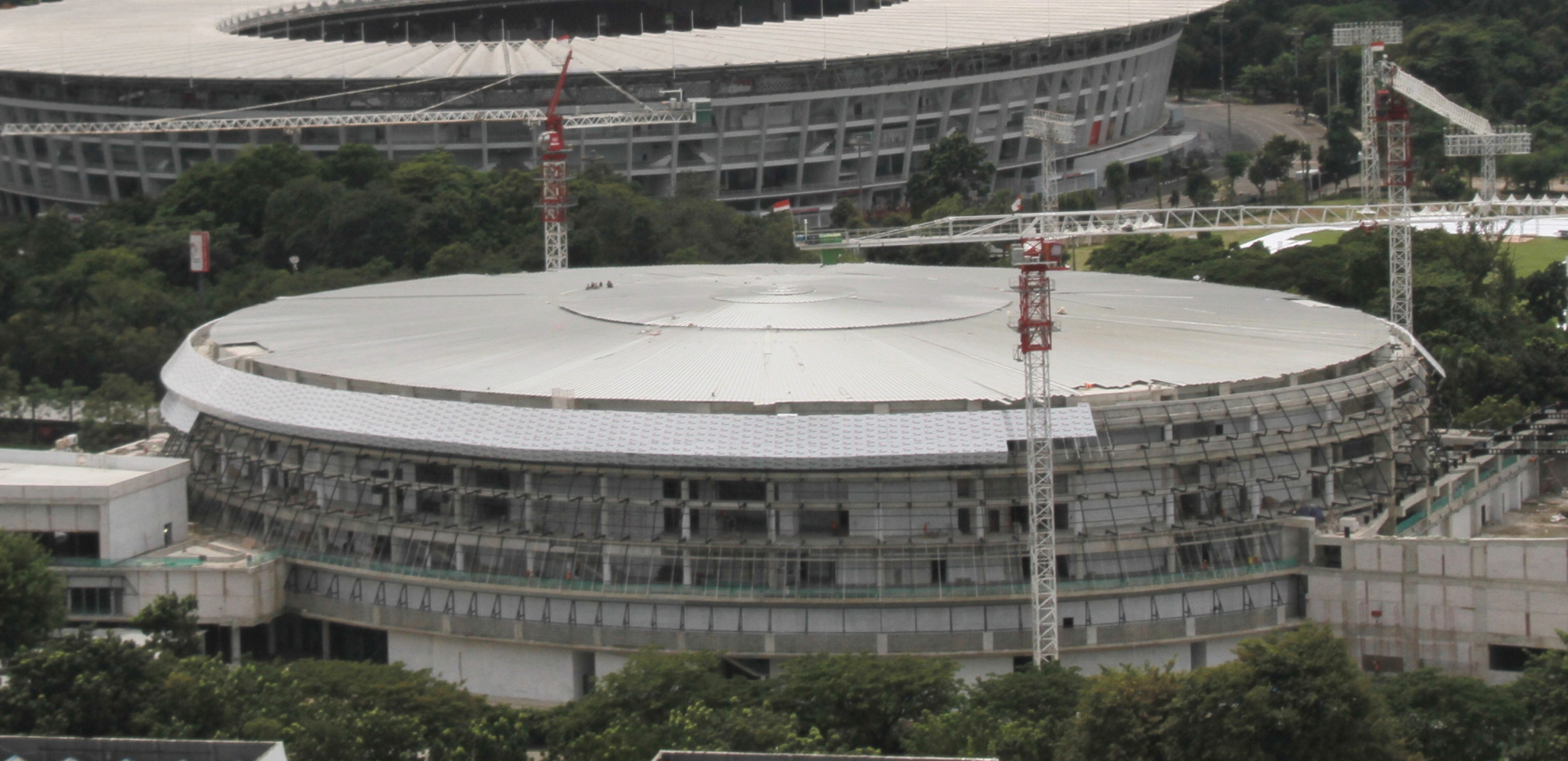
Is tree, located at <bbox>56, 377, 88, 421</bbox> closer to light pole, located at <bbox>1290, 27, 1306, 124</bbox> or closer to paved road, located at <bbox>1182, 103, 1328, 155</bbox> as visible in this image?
paved road, located at <bbox>1182, 103, 1328, 155</bbox>

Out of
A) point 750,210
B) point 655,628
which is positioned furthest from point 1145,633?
point 750,210

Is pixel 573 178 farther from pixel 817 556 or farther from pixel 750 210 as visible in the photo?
pixel 817 556

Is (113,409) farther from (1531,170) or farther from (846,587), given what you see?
(1531,170)

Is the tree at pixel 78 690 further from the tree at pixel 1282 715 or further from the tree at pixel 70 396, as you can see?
the tree at pixel 70 396

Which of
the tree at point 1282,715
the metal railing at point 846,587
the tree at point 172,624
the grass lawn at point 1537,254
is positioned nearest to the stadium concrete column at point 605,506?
the metal railing at point 846,587

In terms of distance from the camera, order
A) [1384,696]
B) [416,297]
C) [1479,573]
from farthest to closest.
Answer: [416,297] < [1479,573] < [1384,696]

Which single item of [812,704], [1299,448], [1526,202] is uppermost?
[1526,202]
